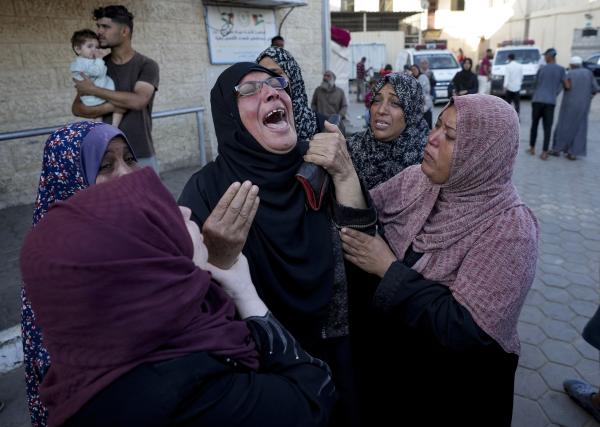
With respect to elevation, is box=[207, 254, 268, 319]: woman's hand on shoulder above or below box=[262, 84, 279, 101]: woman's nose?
below

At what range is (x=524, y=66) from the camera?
15.8 m

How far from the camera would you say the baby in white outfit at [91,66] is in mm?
2980

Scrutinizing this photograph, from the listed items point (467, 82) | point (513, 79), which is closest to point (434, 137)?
point (467, 82)

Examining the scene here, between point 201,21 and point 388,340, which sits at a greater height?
point 201,21

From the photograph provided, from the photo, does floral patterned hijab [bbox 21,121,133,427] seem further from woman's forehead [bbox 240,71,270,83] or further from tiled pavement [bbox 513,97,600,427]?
tiled pavement [bbox 513,97,600,427]

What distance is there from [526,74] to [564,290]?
571 inches

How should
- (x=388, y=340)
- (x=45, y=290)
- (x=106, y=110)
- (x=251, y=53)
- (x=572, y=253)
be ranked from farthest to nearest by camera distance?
(x=251, y=53) → (x=572, y=253) → (x=106, y=110) → (x=388, y=340) → (x=45, y=290)

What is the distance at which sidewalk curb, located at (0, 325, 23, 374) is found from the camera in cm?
266

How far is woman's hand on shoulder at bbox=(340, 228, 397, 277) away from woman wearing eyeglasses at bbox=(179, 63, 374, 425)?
5cm

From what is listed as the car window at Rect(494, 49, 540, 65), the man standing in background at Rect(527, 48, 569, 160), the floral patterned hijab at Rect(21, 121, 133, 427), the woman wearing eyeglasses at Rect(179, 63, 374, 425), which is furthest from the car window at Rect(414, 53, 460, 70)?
the floral patterned hijab at Rect(21, 121, 133, 427)

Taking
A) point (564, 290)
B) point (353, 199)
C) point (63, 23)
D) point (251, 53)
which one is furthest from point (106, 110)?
point (251, 53)

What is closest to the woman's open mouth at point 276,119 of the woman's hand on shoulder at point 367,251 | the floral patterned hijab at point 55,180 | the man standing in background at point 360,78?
the woman's hand on shoulder at point 367,251

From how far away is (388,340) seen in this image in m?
1.74

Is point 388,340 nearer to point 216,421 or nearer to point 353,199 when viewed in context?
point 353,199
